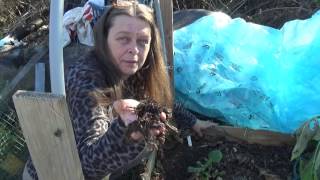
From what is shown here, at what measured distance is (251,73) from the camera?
9.62 ft

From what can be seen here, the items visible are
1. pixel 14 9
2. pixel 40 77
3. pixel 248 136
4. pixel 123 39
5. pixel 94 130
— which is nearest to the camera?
pixel 94 130

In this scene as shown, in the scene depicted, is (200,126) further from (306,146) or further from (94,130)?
(94,130)

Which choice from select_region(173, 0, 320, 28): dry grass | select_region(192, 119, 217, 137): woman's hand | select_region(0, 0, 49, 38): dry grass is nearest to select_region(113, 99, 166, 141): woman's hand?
select_region(192, 119, 217, 137): woman's hand

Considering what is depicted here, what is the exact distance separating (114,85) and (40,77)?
3.65 feet

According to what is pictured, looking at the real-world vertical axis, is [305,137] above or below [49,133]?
below

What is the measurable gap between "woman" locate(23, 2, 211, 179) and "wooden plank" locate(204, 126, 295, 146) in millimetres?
446

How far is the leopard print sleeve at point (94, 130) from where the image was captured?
163cm

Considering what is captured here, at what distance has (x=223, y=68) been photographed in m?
2.99

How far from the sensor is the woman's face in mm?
2039

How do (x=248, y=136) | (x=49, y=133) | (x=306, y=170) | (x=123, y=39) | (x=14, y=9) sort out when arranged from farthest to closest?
(x=14, y=9)
(x=248, y=136)
(x=306, y=170)
(x=123, y=39)
(x=49, y=133)

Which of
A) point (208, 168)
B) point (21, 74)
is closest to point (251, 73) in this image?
point (208, 168)

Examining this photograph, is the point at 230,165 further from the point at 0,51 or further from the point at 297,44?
the point at 0,51

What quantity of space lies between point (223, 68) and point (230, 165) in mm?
635

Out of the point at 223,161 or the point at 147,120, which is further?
the point at 223,161
